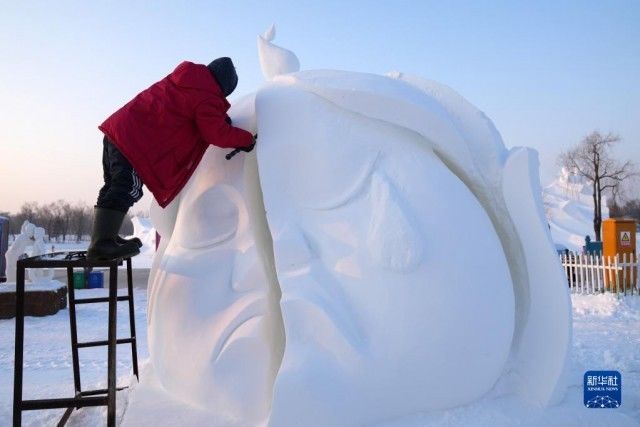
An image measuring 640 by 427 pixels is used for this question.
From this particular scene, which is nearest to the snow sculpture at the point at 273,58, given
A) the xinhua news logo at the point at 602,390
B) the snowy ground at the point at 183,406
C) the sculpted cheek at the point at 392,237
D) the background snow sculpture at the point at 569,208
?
the sculpted cheek at the point at 392,237

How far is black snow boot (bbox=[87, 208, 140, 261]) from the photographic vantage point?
2.79 metres

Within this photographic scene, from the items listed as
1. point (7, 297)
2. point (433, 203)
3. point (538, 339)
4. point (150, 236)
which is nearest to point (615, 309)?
point (538, 339)

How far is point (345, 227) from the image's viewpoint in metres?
2.72

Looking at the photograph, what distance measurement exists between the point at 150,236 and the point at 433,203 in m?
26.3

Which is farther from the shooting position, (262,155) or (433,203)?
(262,155)

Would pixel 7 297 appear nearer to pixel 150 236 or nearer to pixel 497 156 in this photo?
pixel 497 156

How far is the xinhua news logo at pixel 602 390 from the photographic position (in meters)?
2.90

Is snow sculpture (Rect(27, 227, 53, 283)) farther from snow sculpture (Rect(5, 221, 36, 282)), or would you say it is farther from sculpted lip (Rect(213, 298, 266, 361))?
sculpted lip (Rect(213, 298, 266, 361))

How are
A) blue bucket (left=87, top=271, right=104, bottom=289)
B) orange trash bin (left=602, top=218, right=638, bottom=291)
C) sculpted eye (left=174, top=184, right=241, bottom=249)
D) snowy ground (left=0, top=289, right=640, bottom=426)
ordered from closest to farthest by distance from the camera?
snowy ground (left=0, top=289, right=640, bottom=426) < sculpted eye (left=174, top=184, right=241, bottom=249) < orange trash bin (left=602, top=218, right=638, bottom=291) < blue bucket (left=87, top=271, right=104, bottom=289)

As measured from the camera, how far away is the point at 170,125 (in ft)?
9.47

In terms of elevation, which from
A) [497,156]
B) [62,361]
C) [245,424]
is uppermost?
Answer: [497,156]

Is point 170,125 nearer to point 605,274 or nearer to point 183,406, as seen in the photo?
point 183,406

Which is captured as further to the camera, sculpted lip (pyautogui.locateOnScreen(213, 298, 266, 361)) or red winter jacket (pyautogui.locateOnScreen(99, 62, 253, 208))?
red winter jacket (pyautogui.locateOnScreen(99, 62, 253, 208))

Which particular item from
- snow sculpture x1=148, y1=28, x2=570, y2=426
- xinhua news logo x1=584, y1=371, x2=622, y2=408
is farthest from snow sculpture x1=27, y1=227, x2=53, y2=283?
xinhua news logo x1=584, y1=371, x2=622, y2=408
